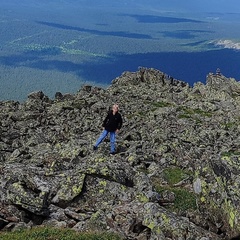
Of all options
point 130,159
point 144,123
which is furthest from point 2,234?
point 144,123

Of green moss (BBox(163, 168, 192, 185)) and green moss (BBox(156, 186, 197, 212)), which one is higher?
green moss (BBox(156, 186, 197, 212))

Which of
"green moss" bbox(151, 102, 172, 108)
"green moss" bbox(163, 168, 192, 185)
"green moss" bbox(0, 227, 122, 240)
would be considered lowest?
"green moss" bbox(151, 102, 172, 108)

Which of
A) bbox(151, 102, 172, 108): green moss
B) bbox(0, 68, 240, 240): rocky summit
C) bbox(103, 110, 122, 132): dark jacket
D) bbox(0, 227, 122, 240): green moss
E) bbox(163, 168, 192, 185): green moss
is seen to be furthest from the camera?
bbox(151, 102, 172, 108): green moss

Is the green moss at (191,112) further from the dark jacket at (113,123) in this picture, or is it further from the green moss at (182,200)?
the green moss at (182,200)

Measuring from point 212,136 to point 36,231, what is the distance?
36090mm

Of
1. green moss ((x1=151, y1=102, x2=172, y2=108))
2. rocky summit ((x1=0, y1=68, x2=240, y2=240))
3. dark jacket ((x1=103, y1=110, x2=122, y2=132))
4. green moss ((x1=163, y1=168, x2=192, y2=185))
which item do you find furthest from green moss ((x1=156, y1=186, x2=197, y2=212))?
green moss ((x1=151, y1=102, x2=172, y2=108))

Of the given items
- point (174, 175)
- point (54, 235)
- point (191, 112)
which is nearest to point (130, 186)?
point (174, 175)

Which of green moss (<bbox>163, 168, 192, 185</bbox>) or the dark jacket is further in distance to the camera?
the dark jacket

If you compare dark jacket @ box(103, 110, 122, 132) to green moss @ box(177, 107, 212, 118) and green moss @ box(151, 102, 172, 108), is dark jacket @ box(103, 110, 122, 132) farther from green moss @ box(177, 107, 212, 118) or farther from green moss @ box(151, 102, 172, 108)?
green moss @ box(151, 102, 172, 108)

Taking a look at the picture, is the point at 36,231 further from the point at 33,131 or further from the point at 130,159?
the point at 33,131

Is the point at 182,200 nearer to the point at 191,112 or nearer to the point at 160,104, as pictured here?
the point at 191,112

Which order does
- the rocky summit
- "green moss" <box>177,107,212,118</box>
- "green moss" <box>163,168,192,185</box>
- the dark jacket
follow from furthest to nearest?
"green moss" <box>177,107,212,118</box> → the dark jacket → "green moss" <box>163,168,192,185</box> → the rocky summit

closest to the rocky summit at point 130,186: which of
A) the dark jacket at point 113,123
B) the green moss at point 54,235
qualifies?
the green moss at point 54,235

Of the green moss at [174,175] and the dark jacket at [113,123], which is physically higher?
the dark jacket at [113,123]
